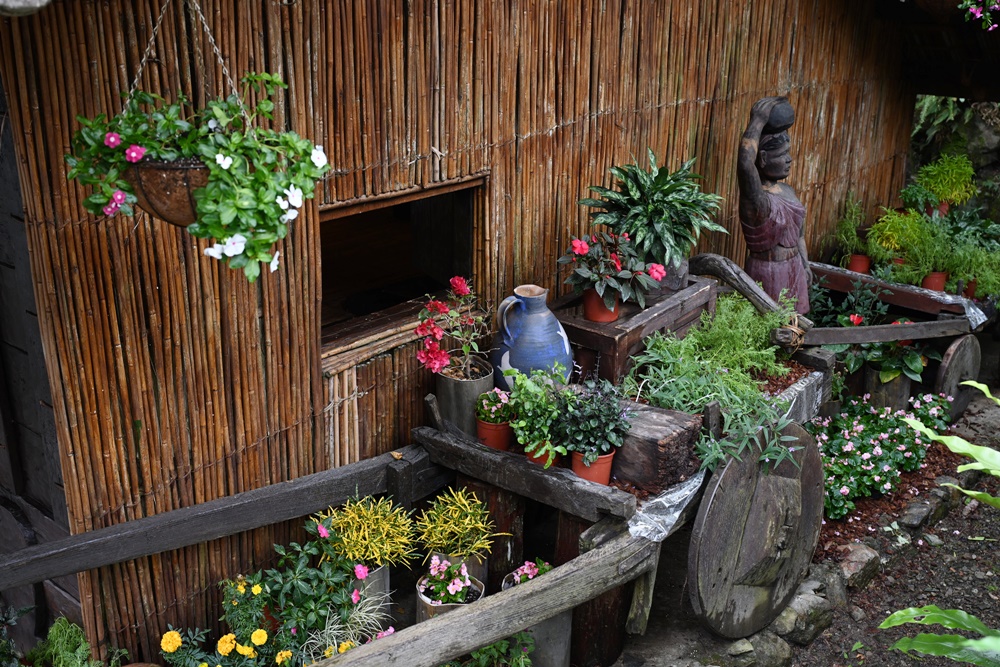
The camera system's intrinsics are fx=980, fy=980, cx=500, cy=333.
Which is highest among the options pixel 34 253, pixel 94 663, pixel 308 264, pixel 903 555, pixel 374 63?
pixel 374 63

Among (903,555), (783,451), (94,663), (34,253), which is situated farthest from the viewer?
(903,555)

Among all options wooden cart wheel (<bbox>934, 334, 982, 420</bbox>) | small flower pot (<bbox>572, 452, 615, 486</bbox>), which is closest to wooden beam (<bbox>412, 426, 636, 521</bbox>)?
small flower pot (<bbox>572, 452, 615, 486</bbox>)

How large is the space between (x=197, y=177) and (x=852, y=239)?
6101 millimetres

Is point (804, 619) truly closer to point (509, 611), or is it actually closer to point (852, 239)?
point (509, 611)

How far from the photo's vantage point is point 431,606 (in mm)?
4176

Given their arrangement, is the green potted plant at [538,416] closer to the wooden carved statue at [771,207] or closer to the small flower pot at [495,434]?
the small flower pot at [495,434]

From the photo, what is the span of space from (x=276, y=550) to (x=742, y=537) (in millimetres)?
2123

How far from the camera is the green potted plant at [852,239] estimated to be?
24.6ft

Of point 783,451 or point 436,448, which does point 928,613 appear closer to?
point 783,451

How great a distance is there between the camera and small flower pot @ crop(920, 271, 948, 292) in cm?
706

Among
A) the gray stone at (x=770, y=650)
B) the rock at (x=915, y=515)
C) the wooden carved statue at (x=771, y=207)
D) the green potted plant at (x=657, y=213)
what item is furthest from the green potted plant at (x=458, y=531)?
the rock at (x=915, y=515)

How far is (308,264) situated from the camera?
4102 millimetres

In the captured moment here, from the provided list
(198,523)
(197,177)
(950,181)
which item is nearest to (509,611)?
(198,523)

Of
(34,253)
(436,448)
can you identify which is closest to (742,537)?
(436,448)
